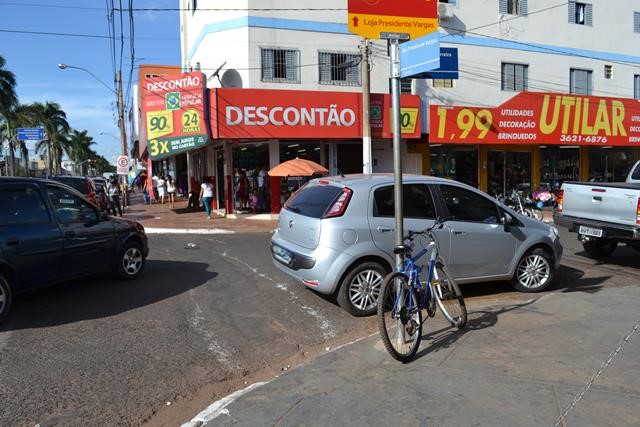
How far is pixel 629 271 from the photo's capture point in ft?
29.9

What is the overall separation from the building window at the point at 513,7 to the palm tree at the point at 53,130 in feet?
169

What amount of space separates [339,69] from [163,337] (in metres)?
15.6

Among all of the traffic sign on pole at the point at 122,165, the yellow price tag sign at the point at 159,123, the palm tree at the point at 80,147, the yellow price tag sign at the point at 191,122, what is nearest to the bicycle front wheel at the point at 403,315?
the yellow price tag sign at the point at 191,122

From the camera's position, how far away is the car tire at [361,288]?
632 centimetres

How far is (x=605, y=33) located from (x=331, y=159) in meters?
15.8

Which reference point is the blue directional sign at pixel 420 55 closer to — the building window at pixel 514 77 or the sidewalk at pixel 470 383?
the sidewalk at pixel 470 383

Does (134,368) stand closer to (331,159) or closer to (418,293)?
(418,293)

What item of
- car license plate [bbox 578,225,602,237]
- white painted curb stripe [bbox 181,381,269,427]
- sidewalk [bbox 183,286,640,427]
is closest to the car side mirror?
sidewalk [bbox 183,286,640,427]

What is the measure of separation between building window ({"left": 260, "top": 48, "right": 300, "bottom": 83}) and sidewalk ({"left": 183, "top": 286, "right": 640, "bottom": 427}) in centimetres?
1454

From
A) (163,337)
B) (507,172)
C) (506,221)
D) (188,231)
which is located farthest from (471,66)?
(163,337)

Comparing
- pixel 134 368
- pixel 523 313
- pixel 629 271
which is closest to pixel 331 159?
pixel 629 271

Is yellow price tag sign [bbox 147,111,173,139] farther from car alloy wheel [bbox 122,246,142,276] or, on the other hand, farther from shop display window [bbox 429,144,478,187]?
car alloy wheel [bbox 122,246,142,276]

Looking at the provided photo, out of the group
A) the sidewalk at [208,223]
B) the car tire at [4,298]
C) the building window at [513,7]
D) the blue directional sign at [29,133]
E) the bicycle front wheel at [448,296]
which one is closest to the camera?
the bicycle front wheel at [448,296]

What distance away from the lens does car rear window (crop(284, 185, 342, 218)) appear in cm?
657
